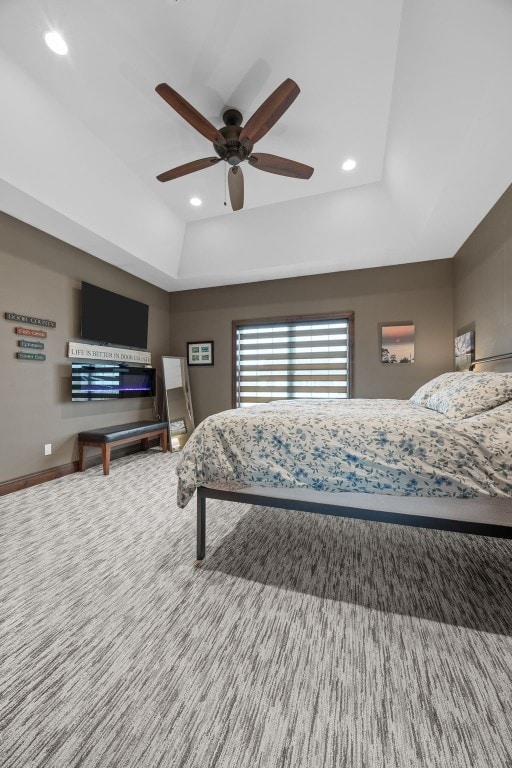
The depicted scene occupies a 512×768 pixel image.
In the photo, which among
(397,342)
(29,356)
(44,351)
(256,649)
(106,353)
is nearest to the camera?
(256,649)

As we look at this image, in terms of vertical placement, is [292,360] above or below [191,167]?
below

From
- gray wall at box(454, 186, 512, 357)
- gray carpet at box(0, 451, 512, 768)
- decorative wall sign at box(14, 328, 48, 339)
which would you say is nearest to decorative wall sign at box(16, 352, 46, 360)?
decorative wall sign at box(14, 328, 48, 339)

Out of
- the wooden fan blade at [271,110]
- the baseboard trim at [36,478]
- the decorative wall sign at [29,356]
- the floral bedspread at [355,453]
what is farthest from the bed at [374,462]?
the decorative wall sign at [29,356]

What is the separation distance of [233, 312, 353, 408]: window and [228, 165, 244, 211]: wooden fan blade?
2.27 meters

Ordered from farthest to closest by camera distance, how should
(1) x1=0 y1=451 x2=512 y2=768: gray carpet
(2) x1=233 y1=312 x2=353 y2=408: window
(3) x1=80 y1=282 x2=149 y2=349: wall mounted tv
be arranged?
(2) x1=233 y1=312 x2=353 y2=408: window
(3) x1=80 y1=282 x2=149 y2=349: wall mounted tv
(1) x1=0 y1=451 x2=512 y2=768: gray carpet

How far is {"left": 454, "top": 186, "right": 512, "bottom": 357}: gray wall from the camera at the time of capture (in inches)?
109

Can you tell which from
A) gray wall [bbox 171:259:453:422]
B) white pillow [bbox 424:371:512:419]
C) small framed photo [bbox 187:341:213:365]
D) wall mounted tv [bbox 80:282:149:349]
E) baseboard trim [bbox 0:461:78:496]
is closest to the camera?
white pillow [bbox 424:371:512:419]

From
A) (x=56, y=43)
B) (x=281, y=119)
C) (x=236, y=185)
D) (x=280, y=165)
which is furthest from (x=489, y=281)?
(x=56, y=43)

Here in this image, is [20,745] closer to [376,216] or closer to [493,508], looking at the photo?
[493,508]

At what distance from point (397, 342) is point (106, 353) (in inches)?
163

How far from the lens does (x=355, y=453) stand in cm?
164

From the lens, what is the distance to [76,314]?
392 cm

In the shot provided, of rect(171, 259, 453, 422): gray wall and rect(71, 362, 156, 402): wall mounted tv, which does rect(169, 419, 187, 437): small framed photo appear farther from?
rect(71, 362, 156, 402): wall mounted tv

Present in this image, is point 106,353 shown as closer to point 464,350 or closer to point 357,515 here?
point 357,515
